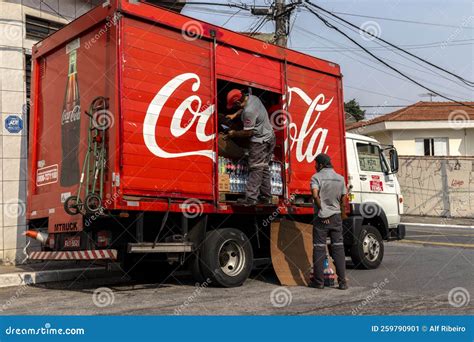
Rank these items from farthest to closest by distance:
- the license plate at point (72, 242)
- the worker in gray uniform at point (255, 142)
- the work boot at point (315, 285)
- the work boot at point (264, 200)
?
the work boot at point (264, 200)
the worker in gray uniform at point (255, 142)
the work boot at point (315, 285)
the license plate at point (72, 242)

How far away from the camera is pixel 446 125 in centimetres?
2898

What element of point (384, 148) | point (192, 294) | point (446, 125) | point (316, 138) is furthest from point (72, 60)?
point (446, 125)

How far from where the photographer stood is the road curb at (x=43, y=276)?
27.3ft

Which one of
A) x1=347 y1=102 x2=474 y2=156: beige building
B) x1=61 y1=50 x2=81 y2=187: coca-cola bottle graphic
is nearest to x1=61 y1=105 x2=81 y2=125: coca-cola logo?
x1=61 y1=50 x2=81 y2=187: coca-cola bottle graphic

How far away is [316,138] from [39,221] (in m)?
4.64

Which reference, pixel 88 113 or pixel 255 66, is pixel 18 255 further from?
pixel 255 66

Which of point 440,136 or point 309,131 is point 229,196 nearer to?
point 309,131

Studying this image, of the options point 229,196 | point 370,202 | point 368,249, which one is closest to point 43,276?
point 229,196

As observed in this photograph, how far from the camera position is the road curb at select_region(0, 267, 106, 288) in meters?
8.33

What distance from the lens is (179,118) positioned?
722 cm

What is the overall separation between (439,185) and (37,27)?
1962 cm

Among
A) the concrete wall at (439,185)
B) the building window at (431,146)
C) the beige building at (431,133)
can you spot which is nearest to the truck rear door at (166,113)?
the concrete wall at (439,185)

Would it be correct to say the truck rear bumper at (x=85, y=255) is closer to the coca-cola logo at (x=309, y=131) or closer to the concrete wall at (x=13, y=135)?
the concrete wall at (x=13, y=135)

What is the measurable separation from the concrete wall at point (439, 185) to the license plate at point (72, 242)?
818 inches
